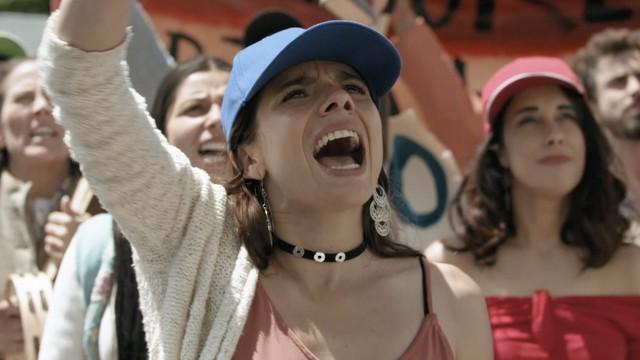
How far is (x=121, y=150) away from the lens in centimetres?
157

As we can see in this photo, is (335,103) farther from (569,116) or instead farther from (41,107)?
(41,107)

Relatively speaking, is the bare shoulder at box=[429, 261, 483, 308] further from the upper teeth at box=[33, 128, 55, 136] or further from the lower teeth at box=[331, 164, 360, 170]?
the upper teeth at box=[33, 128, 55, 136]

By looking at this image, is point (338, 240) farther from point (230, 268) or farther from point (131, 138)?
point (131, 138)

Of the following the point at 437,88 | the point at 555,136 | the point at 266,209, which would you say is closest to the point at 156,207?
the point at 266,209

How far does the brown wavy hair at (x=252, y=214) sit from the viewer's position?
1.77 meters

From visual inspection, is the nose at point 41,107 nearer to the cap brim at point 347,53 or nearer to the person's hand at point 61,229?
the person's hand at point 61,229

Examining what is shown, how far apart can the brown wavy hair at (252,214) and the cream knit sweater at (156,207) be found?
0.02 metres

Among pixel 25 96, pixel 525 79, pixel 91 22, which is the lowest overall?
pixel 25 96

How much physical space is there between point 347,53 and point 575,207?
3.97ft

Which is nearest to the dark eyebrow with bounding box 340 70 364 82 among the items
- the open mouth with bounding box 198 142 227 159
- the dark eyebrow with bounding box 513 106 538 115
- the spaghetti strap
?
the spaghetti strap

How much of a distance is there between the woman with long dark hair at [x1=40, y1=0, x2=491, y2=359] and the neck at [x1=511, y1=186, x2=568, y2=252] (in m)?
0.95

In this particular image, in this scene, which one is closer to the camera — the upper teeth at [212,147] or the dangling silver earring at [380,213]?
the dangling silver earring at [380,213]

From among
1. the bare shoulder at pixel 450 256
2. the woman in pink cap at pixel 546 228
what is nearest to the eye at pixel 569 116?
the woman in pink cap at pixel 546 228

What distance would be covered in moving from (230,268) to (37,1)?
3.29 metres
